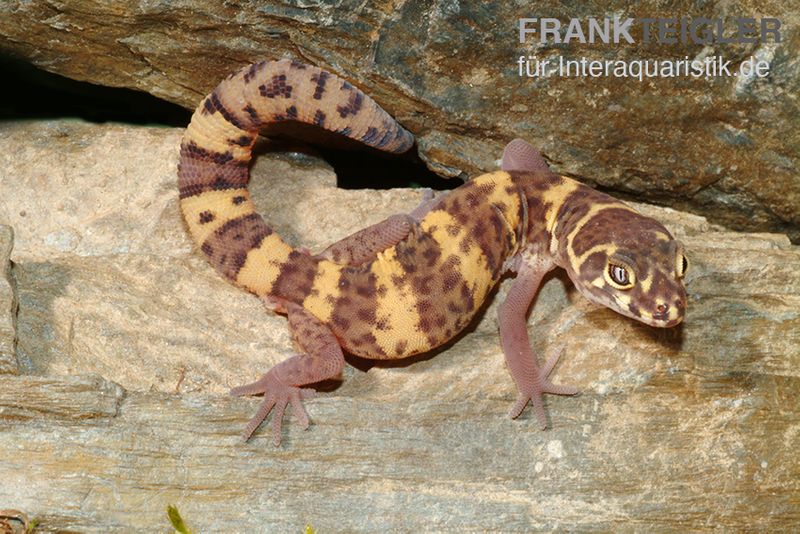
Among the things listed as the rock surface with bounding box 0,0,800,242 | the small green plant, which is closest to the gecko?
the rock surface with bounding box 0,0,800,242

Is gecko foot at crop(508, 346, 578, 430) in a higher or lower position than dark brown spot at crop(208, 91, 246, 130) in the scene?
lower

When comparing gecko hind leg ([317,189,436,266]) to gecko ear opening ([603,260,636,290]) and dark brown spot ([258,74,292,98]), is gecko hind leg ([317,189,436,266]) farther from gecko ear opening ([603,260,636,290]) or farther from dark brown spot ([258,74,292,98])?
gecko ear opening ([603,260,636,290])

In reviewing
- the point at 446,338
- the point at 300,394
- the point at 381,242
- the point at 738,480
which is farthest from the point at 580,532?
the point at 381,242

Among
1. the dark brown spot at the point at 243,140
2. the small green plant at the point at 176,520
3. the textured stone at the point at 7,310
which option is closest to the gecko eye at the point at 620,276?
the dark brown spot at the point at 243,140

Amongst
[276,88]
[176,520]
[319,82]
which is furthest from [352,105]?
[176,520]

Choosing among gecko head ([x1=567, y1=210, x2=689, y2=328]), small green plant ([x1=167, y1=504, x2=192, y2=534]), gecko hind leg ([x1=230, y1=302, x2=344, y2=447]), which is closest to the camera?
small green plant ([x1=167, y1=504, x2=192, y2=534])

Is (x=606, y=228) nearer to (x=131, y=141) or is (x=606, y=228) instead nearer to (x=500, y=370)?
(x=500, y=370)
